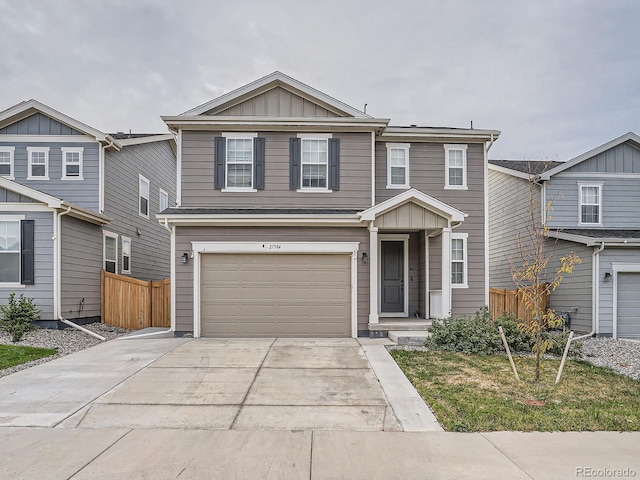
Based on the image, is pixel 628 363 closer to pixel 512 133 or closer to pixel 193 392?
pixel 193 392

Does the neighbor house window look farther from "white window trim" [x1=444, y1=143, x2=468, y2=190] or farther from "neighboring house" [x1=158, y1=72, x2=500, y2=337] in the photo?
"white window trim" [x1=444, y1=143, x2=468, y2=190]

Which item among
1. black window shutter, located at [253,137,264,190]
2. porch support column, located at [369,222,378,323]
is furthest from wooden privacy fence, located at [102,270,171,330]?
porch support column, located at [369,222,378,323]

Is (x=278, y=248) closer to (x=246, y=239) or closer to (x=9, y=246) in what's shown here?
(x=246, y=239)

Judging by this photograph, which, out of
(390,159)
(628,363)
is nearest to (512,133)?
(390,159)

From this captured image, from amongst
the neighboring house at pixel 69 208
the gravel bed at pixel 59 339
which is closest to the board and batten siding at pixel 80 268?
the neighboring house at pixel 69 208

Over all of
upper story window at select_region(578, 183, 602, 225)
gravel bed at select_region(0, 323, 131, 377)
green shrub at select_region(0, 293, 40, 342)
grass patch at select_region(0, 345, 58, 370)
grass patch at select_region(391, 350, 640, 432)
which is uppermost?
upper story window at select_region(578, 183, 602, 225)

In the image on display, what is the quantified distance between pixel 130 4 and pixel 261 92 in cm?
583

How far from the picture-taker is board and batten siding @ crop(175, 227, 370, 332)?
38.2ft

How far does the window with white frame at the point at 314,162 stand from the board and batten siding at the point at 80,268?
266 inches

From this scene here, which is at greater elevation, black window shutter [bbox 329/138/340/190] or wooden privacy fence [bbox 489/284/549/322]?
black window shutter [bbox 329/138/340/190]

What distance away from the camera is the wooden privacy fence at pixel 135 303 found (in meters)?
14.1

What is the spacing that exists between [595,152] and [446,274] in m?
8.34

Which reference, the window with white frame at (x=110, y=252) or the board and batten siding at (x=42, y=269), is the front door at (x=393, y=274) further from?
the board and batten siding at (x=42, y=269)

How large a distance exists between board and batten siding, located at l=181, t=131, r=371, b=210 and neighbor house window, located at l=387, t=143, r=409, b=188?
1010 millimetres
